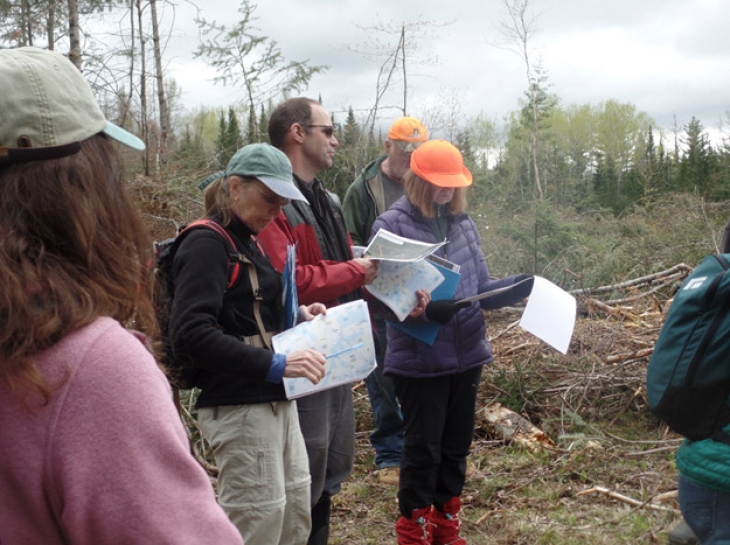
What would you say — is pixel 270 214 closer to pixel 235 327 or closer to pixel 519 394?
pixel 235 327

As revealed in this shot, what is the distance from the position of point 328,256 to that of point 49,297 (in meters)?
2.42

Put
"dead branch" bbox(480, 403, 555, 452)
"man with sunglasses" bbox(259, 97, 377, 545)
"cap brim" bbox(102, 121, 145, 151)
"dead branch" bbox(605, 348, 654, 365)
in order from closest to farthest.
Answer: "cap brim" bbox(102, 121, 145, 151)
"man with sunglasses" bbox(259, 97, 377, 545)
"dead branch" bbox(480, 403, 555, 452)
"dead branch" bbox(605, 348, 654, 365)

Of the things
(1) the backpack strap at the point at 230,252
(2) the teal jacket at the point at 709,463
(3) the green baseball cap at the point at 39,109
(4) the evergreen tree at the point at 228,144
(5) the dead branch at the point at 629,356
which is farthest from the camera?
(4) the evergreen tree at the point at 228,144

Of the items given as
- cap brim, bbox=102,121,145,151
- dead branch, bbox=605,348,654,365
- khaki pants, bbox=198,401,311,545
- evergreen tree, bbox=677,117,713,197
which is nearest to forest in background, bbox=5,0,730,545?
dead branch, bbox=605,348,654,365

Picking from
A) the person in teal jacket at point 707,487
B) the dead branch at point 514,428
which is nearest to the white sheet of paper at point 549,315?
the person in teal jacket at point 707,487

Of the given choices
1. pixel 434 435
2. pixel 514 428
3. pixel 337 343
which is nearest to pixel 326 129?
pixel 337 343

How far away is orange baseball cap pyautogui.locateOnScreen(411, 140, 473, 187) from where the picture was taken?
3.76 meters

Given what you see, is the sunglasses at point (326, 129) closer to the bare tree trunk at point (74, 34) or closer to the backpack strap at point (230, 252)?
the backpack strap at point (230, 252)

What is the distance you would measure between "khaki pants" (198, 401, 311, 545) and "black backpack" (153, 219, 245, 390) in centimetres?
21

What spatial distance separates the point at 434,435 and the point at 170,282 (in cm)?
171

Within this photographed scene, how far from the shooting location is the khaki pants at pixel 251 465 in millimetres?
2668

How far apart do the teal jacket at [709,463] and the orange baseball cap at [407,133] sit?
9.69ft

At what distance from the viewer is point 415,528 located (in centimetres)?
381

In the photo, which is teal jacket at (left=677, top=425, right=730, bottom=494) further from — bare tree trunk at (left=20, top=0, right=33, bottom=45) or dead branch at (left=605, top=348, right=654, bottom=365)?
bare tree trunk at (left=20, top=0, right=33, bottom=45)
